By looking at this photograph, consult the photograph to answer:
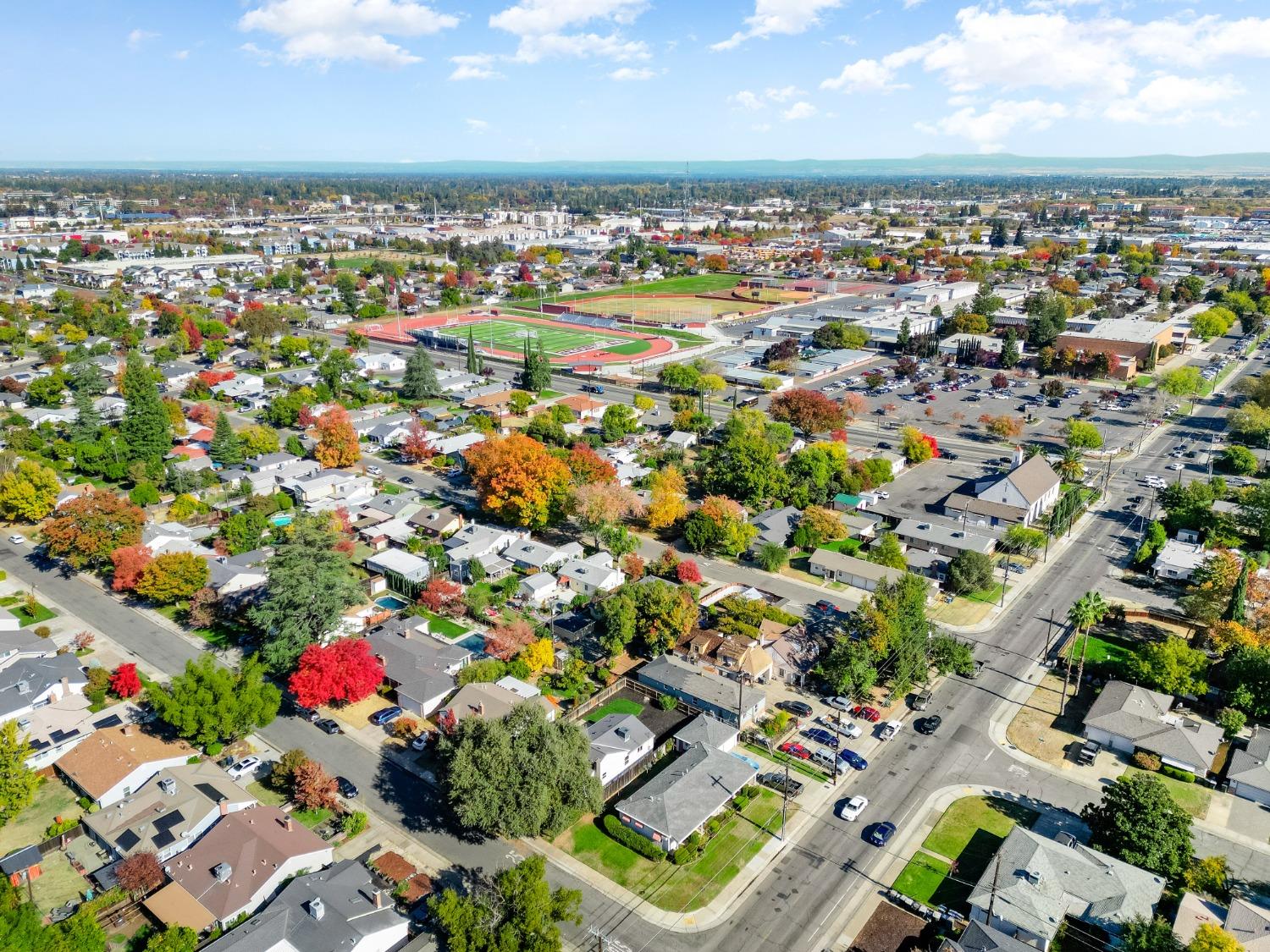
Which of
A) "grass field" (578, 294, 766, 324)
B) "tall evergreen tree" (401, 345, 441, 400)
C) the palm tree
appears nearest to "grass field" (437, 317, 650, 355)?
"grass field" (578, 294, 766, 324)

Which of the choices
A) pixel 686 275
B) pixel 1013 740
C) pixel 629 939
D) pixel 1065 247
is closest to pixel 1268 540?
pixel 1013 740

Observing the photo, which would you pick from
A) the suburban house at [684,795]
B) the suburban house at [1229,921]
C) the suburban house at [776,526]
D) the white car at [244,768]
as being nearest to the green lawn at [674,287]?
the suburban house at [776,526]

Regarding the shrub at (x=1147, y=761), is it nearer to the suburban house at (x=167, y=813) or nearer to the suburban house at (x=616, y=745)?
the suburban house at (x=616, y=745)

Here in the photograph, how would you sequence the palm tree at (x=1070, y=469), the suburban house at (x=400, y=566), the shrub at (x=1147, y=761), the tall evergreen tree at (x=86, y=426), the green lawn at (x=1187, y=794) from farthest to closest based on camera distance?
the tall evergreen tree at (x=86, y=426) < the palm tree at (x=1070, y=469) < the suburban house at (x=400, y=566) < the shrub at (x=1147, y=761) < the green lawn at (x=1187, y=794)

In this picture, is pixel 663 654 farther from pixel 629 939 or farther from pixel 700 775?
pixel 629 939

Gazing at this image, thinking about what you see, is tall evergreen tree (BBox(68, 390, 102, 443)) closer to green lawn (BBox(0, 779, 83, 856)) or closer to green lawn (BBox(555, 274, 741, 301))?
green lawn (BBox(0, 779, 83, 856))

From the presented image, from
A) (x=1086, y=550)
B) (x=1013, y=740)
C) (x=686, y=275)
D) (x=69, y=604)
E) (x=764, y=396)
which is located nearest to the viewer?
(x=1013, y=740)
